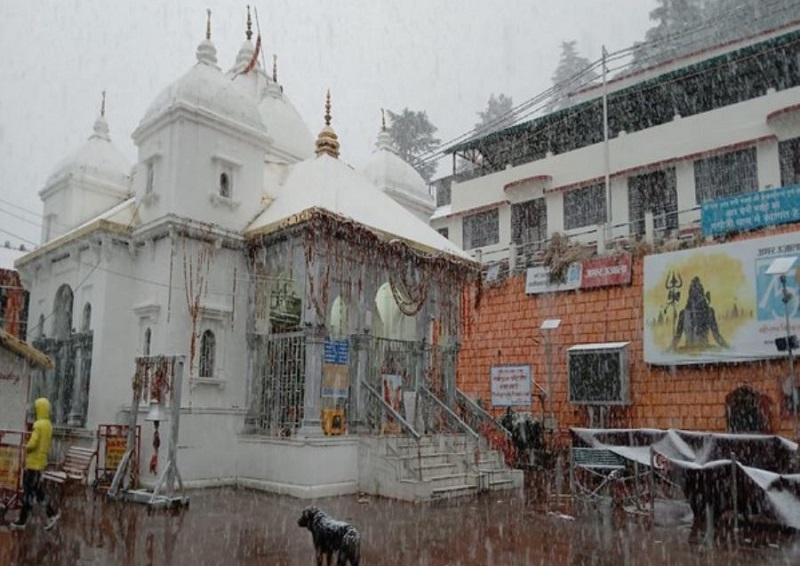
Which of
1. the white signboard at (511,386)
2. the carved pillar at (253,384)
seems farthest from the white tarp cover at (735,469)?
the white signboard at (511,386)

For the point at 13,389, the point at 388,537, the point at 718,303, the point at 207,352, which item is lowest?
the point at 388,537

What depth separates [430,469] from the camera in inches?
548

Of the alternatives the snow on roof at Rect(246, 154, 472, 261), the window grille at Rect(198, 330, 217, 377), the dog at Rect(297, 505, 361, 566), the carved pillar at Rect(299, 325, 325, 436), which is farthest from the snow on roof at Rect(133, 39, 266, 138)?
the dog at Rect(297, 505, 361, 566)

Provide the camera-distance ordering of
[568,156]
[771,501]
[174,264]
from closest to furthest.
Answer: [771,501], [174,264], [568,156]

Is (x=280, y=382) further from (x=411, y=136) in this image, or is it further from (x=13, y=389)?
(x=411, y=136)

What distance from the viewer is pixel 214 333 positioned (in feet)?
49.6

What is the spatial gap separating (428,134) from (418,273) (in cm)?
3448

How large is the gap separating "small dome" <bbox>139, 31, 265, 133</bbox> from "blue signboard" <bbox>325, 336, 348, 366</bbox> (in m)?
5.77

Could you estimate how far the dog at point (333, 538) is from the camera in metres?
6.86

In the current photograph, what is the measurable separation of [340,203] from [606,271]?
832 centimetres

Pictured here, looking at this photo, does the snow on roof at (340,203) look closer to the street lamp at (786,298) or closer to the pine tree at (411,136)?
the street lamp at (786,298)

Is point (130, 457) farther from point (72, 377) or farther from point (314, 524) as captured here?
point (314, 524)

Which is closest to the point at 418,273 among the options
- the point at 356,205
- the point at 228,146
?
the point at 356,205

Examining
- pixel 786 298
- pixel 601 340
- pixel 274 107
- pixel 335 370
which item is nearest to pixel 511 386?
pixel 601 340
